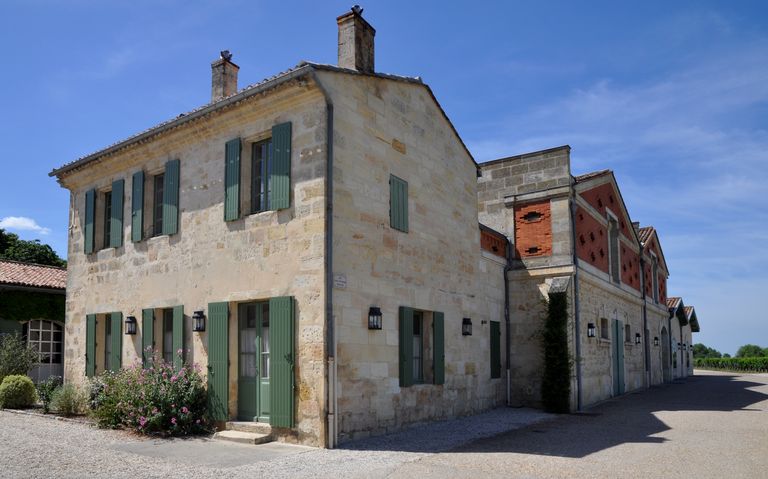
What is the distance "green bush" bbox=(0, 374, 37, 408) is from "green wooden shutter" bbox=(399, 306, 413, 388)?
821 cm

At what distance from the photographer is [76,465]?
7426 mm

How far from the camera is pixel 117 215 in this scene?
40.9 ft

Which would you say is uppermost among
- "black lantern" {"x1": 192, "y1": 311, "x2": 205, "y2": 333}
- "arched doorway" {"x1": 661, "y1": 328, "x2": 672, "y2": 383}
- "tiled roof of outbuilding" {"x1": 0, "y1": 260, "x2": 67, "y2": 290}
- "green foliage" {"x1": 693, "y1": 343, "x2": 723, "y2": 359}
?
Result: "tiled roof of outbuilding" {"x1": 0, "y1": 260, "x2": 67, "y2": 290}

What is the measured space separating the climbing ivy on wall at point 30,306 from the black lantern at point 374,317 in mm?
11501

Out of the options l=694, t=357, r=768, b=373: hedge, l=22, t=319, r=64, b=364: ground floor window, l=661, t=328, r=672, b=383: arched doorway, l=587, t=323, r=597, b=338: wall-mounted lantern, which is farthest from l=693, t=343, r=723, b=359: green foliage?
l=22, t=319, r=64, b=364: ground floor window

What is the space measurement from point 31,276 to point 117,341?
23.1ft

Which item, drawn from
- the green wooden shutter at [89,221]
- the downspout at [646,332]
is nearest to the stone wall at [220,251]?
the green wooden shutter at [89,221]

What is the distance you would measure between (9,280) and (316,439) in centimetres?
1172

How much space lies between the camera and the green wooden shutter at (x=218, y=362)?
32.0 feet

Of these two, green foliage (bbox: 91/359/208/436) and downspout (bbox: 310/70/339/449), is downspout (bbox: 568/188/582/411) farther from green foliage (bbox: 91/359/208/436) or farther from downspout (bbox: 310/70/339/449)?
green foliage (bbox: 91/359/208/436)

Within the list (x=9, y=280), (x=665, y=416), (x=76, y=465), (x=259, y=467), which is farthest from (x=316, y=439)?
(x=9, y=280)

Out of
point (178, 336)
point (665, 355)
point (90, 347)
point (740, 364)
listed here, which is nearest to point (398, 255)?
point (178, 336)

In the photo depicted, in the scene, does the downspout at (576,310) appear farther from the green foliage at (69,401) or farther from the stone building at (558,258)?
the green foliage at (69,401)

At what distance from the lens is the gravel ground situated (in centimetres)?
710
